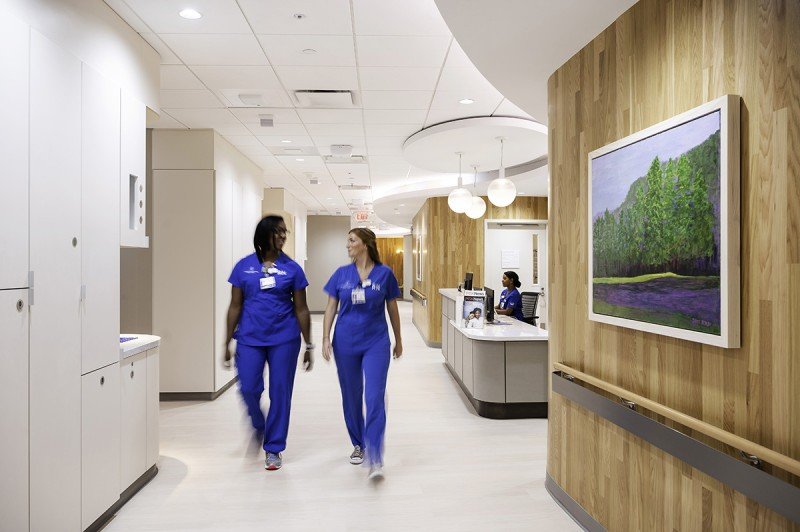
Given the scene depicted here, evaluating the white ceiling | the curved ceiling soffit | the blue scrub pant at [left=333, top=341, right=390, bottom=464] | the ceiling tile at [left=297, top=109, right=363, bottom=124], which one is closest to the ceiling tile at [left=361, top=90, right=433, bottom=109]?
the white ceiling

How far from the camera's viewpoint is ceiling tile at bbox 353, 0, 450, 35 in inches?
128

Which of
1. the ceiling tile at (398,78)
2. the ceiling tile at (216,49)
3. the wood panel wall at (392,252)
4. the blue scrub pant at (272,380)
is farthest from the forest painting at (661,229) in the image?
the wood panel wall at (392,252)

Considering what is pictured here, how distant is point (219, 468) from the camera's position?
3930 millimetres

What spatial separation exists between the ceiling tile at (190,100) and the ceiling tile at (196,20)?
1257 millimetres

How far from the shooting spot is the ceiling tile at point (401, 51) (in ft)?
12.3

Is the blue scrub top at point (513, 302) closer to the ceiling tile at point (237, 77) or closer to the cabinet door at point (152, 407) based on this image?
the ceiling tile at point (237, 77)

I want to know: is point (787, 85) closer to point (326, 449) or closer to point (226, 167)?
point (326, 449)

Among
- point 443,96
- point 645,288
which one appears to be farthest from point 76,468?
point 443,96

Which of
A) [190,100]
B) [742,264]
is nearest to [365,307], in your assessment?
[742,264]

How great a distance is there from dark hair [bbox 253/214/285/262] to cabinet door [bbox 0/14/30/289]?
1638mm

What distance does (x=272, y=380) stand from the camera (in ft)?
12.6

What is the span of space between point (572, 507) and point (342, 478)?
155cm

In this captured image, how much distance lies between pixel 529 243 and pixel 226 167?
654 cm

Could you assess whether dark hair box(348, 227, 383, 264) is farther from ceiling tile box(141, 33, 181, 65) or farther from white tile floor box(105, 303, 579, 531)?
ceiling tile box(141, 33, 181, 65)
